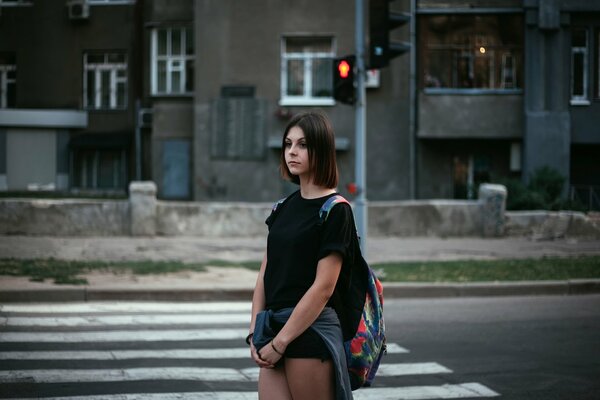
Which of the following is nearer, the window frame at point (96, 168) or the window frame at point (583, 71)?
the window frame at point (583, 71)

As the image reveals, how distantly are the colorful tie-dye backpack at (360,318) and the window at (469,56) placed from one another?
79.6 ft

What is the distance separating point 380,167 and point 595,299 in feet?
50.8

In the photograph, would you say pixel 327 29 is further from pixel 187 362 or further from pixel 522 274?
pixel 187 362

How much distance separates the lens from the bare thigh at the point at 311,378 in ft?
12.4

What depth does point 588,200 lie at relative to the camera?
26.5 meters

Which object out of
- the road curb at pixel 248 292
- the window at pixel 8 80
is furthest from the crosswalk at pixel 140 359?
the window at pixel 8 80

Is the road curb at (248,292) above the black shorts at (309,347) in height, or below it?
below

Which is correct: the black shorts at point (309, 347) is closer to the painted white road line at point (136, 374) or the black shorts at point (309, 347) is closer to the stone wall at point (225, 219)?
the painted white road line at point (136, 374)

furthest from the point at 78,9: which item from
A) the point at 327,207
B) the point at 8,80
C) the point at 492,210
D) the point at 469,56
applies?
the point at 327,207

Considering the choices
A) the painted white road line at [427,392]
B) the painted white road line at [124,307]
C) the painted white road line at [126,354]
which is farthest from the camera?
the painted white road line at [124,307]

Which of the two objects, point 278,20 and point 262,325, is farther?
point 278,20

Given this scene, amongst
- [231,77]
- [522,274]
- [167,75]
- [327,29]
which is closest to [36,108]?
[167,75]

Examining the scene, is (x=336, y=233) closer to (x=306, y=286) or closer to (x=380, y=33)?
(x=306, y=286)

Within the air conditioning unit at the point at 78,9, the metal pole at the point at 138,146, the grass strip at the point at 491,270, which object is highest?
the air conditioning unit at the point at 78,9
